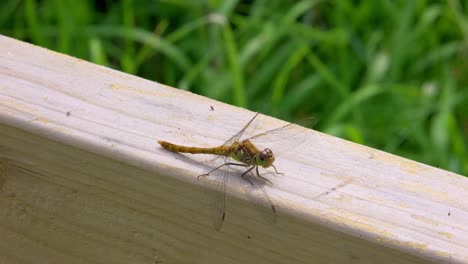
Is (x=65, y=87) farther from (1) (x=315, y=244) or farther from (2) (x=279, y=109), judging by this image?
(2) (x=279, y=109)

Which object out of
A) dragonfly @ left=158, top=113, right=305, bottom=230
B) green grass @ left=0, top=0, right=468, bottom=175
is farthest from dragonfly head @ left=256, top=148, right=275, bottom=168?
green grass @ left=0, top=0, right=468, bottom=175

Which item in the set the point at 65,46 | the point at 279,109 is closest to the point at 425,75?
the point at 279,109

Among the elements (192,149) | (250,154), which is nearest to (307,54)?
(250,154)

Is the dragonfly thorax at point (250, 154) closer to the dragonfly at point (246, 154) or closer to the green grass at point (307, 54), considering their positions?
the dragonfly at point (246, 154)

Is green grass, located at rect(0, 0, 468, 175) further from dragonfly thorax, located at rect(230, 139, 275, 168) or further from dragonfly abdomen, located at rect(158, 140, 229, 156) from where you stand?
dragonfly abdomen, located at rect(158, 140, 229, 156)

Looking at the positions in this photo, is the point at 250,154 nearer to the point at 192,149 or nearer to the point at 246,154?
the point at 246,154

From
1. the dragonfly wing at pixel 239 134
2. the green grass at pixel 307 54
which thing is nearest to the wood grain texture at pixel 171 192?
the dragonfly wing at pixel 239 134

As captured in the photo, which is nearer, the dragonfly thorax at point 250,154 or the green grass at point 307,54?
the dragonfly thorax at point 250,154
